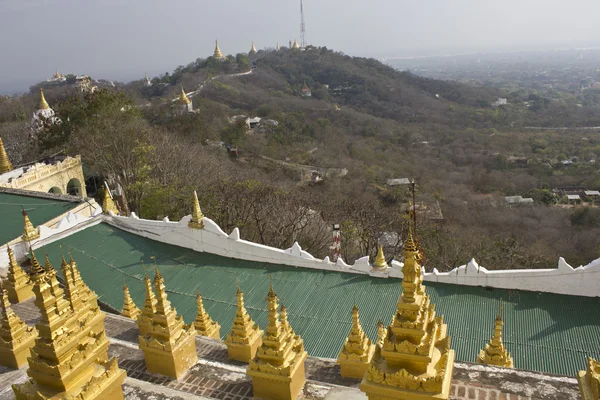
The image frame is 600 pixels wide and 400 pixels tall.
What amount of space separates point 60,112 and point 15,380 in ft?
104

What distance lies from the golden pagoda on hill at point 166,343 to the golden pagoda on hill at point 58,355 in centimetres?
227

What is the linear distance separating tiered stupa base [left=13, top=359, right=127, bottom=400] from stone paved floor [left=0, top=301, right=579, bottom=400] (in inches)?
38.6

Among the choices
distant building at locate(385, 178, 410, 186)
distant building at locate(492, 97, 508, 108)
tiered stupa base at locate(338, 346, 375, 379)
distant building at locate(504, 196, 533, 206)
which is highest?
tiered stupa base at locate(338, 346, 375, 379)

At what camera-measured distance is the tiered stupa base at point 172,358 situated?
32.0ft

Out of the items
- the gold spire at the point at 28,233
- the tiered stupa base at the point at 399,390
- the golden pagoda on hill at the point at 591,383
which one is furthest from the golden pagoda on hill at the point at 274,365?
the gold spire at the point at 28,233

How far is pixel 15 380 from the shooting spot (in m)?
9.60

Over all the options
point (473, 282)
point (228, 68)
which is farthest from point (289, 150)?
point (228, 68)

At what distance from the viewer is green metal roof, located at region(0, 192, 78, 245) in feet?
69.2

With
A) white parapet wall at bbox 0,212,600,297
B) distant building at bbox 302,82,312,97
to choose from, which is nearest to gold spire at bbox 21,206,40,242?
white parapet wall at bbox 0,212,600,297

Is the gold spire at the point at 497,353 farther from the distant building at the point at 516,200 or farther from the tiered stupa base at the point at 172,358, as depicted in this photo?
the distant building at the point at 516,200

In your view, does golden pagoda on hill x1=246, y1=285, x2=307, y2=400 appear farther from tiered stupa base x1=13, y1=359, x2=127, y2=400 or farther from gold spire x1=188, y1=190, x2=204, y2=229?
gold spire x1=188, y1=190, x2=204, y2=229

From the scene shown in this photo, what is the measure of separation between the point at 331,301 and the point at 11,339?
28.4 feet

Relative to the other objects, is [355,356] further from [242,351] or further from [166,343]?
[166,343]

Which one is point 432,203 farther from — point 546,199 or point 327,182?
point 546,199
